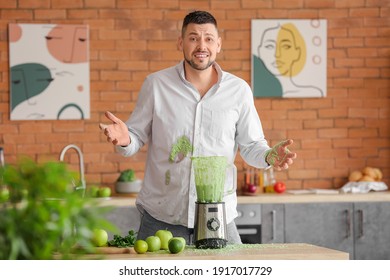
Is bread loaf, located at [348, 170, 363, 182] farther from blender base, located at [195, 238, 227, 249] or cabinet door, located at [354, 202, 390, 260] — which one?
blender base, located at [195, 238, 227, 249]

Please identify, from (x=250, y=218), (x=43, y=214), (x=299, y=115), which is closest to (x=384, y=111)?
(x=299, y=115)

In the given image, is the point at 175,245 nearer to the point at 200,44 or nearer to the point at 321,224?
the point at 200,44

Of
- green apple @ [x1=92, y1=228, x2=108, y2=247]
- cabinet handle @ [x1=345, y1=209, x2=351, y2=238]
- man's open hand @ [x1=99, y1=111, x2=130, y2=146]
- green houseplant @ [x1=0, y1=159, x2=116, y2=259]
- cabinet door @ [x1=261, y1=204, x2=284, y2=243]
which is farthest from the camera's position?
cabinet handle @ [x1=345, y1=209, x2=351, y2=238]

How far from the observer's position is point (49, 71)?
5.78 meters

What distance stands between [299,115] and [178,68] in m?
2.57

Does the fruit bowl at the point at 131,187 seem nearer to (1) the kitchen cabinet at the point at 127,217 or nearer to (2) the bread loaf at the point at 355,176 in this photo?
(1) the kitchen cabinet at the point at 127,217

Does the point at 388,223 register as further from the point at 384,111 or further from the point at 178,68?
the point at 178,68

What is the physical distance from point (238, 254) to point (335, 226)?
2.78 meters

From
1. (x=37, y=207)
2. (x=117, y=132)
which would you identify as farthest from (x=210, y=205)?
(x=37, y=207)

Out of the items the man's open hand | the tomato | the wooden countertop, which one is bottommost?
the wooden countertop

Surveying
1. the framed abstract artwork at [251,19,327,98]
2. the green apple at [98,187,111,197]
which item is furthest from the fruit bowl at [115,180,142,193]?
the framed abstract artwork at [251,19,327,98]

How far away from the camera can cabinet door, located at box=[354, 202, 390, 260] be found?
5.61 metres

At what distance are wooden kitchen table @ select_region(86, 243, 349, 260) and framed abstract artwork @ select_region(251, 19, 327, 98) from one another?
3.00 meters

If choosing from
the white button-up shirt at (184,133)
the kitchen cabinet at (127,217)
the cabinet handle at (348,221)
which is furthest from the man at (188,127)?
the cabinet handle at (348,221)
